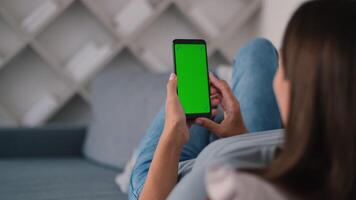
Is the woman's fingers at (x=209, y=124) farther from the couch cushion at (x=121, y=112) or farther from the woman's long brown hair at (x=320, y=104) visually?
the couch cushion at (x=121, y=112)

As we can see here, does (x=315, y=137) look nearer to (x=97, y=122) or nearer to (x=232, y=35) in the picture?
(x=97, y=122)

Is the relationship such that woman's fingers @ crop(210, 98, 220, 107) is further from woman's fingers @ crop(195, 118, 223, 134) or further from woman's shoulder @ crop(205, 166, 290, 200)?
woman's shoulder @ crop(205, 166, 290, 200)

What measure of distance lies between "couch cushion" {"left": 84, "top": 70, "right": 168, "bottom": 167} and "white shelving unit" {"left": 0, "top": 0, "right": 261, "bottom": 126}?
0.29 meters

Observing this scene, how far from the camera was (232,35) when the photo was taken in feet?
7.49

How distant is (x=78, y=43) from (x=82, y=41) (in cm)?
2

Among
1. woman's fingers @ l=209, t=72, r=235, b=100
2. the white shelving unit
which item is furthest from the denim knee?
the white shelving unit

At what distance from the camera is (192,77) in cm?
88

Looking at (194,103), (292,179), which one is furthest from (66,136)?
(292,179)

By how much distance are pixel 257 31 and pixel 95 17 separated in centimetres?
76

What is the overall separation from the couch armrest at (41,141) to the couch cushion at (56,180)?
6 centimetres

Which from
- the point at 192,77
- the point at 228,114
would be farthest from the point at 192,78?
the point at 228,114

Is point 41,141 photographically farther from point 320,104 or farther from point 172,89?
point 320,104

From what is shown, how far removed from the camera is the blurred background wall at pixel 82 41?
205 centimetres

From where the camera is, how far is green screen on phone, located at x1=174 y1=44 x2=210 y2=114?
880 mm
